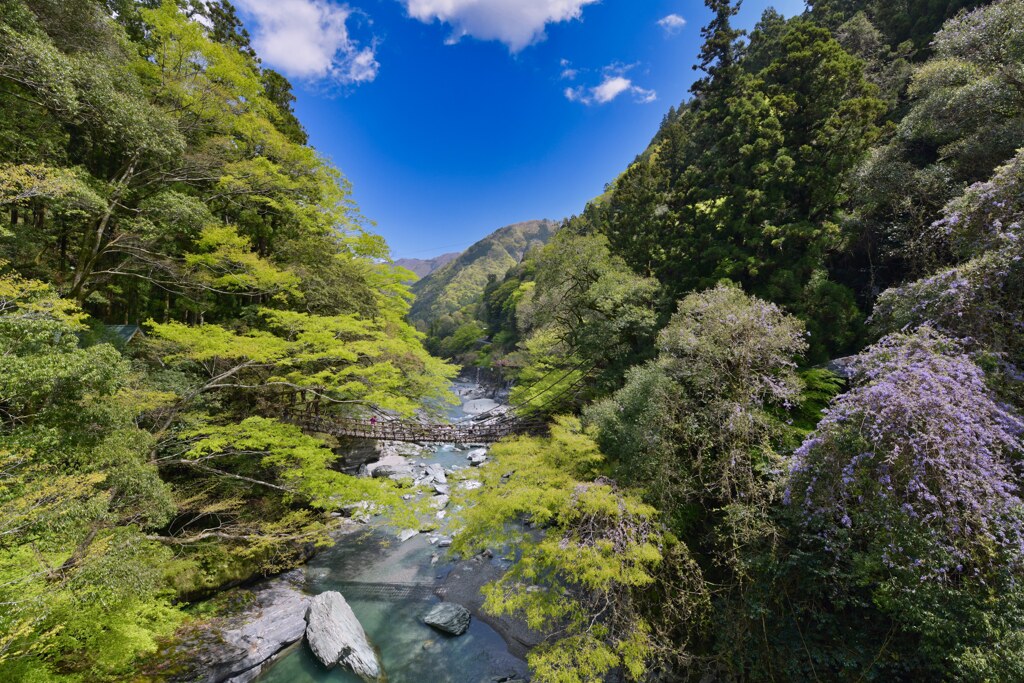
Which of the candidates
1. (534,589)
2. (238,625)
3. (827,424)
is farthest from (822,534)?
(238,625)

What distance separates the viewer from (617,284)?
10.0 metres

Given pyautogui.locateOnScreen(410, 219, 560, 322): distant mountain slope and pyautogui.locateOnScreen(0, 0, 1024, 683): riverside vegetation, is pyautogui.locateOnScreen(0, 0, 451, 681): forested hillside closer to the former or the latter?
pyautogui.locateOnScreen(0, 0, 1024, 683): riverside vegetation

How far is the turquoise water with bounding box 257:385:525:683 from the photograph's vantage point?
6234 mm

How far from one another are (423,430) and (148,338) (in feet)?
23.2

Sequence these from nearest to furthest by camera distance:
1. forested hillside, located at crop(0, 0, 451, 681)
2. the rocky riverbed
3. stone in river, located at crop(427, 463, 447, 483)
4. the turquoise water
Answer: forested hillside, located at crop(0, 0, 451, 681)
the rocky riverbed
the turquoise water
stone in river, located at crop(427, 463, 447, 483)

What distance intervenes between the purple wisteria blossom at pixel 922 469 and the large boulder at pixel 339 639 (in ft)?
24.8

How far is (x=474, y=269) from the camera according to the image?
95.4 m

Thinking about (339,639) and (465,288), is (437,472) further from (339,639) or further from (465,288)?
(465,288)

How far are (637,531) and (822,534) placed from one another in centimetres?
227

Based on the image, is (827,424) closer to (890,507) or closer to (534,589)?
(890,507)

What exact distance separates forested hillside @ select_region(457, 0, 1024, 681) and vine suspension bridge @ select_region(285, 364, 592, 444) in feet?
5.10

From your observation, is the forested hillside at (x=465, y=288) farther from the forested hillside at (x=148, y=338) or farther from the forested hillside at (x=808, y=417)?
the forested hillside at (x=808, y=417)

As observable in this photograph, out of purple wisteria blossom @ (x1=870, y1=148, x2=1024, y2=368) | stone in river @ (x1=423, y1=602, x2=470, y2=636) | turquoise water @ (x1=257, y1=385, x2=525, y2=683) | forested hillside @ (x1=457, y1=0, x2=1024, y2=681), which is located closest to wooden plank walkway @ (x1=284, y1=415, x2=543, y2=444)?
forested hillside @ (x1=457, y1=0, x2=1024, y2=681)

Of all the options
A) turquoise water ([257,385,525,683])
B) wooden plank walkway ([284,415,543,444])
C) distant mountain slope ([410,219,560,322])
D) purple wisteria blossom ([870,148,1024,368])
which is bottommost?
turquoise water ([257,385,525,683])
